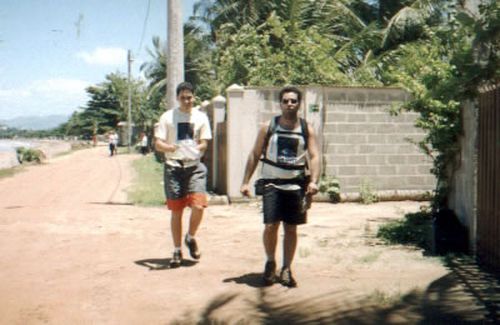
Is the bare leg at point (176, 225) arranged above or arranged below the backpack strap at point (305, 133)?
below

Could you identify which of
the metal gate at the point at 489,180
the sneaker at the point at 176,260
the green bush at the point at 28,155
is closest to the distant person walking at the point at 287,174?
the sneaker at the point at 176,260

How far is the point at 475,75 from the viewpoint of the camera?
4.72 metres

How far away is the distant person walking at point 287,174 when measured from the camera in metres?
4.45

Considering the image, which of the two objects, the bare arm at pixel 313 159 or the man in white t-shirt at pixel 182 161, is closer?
the bare arm at pixel 313 159

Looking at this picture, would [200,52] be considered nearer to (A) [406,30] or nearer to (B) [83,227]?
(A) [406,30]

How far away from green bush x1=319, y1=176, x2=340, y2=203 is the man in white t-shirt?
4.91 m

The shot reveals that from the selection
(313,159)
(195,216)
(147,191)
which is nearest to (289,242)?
(313,159)

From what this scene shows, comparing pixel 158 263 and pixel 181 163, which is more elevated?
pixel 181 163

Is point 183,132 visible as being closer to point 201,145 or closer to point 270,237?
point 201,145

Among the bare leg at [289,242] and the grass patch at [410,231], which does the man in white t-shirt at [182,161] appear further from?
the grass patch at [410,231]

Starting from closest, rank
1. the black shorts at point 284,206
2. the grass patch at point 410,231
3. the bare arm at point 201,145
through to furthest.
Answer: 1. the black shorts at point 284,206
2. the bare arm at point 201,145
3. the grass patch at point 410,231

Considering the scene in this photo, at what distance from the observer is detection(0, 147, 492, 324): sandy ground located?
3.88 meters

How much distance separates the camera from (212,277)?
487 cm

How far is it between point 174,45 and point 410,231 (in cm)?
621
